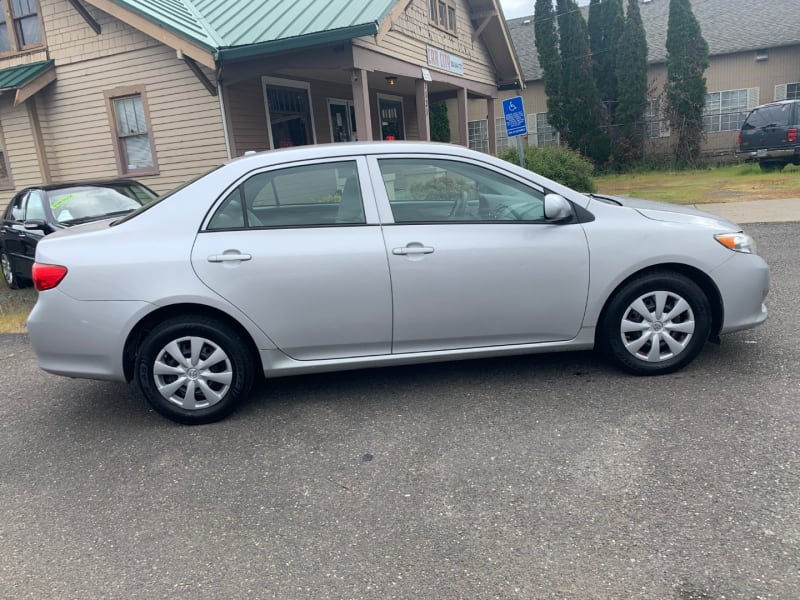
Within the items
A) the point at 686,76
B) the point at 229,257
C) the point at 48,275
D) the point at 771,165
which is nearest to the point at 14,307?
the point at 48,275

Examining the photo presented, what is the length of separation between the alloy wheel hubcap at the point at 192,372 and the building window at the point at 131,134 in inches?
372

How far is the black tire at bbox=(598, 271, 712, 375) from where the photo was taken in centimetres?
414

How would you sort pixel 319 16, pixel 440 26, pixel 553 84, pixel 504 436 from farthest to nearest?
pixel 553 84
pixel 440 26
pixel 319 16
pixel 504 436

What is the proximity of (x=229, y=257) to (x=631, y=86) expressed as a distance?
21.9 m

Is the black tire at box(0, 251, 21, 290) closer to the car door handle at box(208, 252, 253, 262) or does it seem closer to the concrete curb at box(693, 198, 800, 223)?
the car door handle at box(208, 252, 253, 262)

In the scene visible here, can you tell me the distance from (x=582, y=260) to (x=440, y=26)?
12.7 meters

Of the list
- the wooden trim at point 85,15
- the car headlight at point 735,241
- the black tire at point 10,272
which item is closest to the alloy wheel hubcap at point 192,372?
the car headlight at point 735,241

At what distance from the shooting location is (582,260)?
407cm

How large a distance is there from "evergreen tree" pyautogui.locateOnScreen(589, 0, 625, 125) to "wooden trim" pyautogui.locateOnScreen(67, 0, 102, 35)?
56.5ft

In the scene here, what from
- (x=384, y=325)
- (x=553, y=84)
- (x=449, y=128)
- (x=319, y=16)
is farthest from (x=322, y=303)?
(x=449, y=128)

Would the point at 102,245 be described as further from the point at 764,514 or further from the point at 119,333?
the point at 764,514

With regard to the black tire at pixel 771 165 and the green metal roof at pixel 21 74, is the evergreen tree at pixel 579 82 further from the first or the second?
the green metal roof at pixel 21 74

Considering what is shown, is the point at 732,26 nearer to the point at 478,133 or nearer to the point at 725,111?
the point at 725,111

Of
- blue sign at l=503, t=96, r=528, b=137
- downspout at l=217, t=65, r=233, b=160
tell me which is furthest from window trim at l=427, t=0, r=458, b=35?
downspout at l=217, t=65, r=233, b=160
